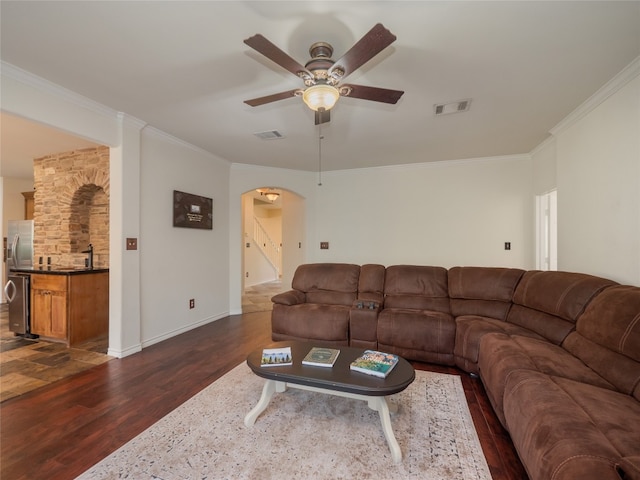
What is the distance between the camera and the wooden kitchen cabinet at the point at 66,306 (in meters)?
3.41

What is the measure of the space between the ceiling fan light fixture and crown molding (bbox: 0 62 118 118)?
232 centimetres

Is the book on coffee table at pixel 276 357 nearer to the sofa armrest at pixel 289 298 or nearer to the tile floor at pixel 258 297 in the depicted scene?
the sofa armrest at pixel 289 298

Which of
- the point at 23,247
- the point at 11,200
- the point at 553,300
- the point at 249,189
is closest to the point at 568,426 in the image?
the point at 553,300

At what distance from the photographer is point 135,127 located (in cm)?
326

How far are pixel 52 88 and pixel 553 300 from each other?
4706mm

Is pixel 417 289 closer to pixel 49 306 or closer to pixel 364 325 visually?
pixel 364 325

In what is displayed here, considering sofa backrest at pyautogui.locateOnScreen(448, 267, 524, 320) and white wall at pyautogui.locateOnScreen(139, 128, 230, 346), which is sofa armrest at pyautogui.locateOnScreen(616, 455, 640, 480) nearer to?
sofa backrest at pyautogui.locateOnScreen(448, 267, 524, 320)

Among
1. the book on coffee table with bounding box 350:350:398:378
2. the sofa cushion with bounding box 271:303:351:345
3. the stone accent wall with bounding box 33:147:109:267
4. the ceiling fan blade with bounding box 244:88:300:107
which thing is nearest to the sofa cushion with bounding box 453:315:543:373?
the book on coffee table with bounding box 350:350:398:378

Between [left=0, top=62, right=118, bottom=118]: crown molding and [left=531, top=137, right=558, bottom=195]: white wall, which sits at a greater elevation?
[left=0, top=62, right=118, bottom=118]: crown molding

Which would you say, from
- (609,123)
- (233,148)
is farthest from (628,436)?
(233,148)

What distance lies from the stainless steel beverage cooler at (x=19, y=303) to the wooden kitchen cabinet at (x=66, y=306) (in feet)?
0.23

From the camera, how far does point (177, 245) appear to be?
12.9 ft

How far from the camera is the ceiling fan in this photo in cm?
153

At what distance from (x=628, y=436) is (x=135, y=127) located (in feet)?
14.7
